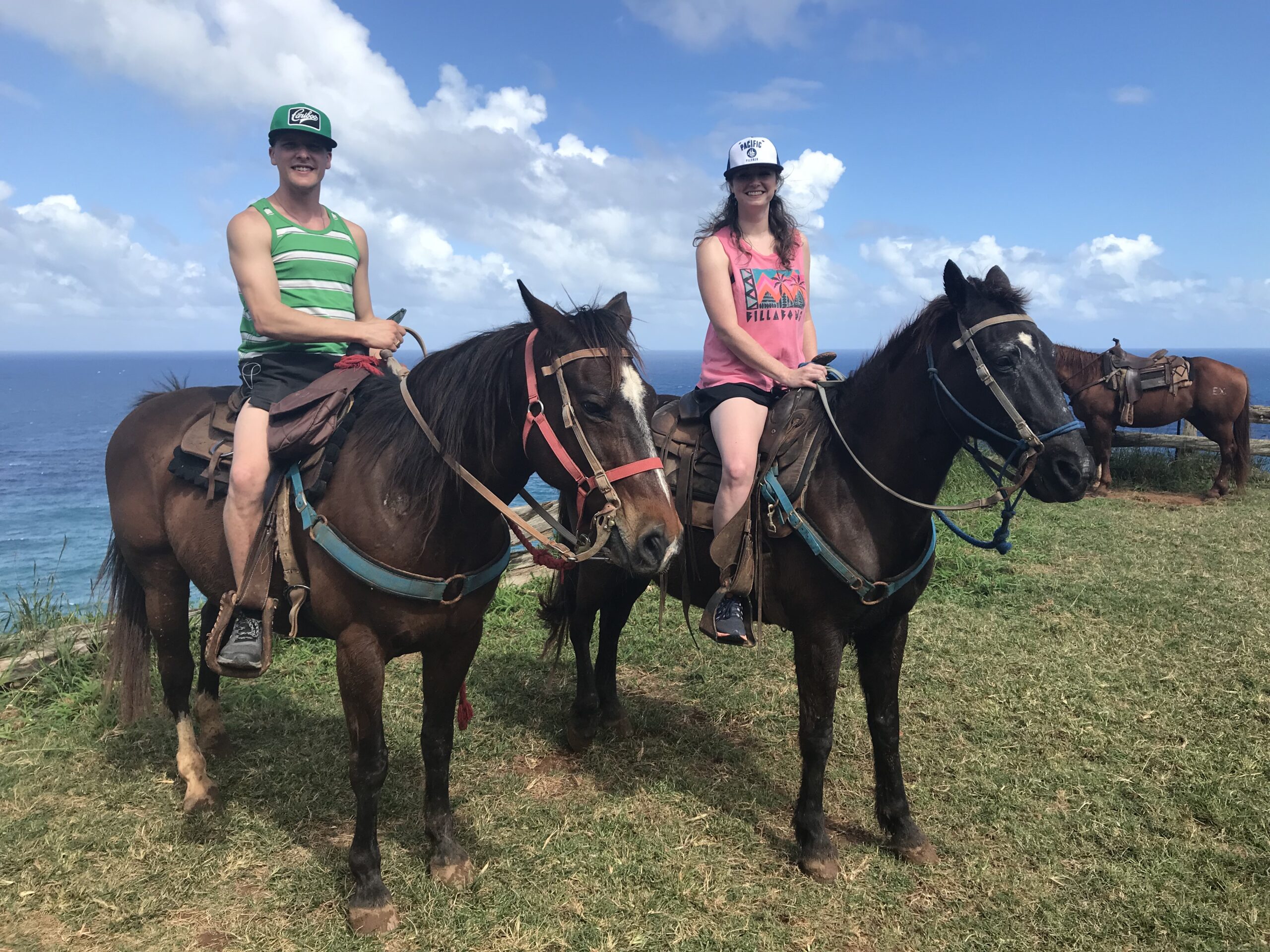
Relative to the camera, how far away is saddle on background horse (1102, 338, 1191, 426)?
11.2m

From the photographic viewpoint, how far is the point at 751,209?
137 inches

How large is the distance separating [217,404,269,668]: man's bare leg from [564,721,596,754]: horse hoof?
2036 mm

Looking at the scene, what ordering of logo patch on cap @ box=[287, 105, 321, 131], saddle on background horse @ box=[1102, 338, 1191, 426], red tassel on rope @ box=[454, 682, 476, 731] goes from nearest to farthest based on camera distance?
logo patch on cap @ box=[287, 105, 321, 131], red tassel on rope @ box=[454, 682, 476, 731], saddle on background horse @ box=[1102, 338, 1191, 426]

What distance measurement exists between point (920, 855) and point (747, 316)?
270 cm

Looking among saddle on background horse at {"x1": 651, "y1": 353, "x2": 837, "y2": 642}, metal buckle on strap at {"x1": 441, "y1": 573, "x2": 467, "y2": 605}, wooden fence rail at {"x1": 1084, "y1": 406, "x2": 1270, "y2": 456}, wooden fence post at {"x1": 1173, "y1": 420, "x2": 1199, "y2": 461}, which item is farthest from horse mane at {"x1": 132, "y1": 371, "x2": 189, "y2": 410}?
wooden fence post at {"x1": 1173, "y1": 420, "x2": 1199, "y2": 461}

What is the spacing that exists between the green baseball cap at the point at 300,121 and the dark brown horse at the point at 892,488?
2.62m

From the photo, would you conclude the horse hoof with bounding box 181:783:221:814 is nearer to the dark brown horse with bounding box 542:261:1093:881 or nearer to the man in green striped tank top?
the man in green striped tank top

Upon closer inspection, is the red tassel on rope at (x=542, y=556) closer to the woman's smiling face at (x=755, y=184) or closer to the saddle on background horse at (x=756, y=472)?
the saddle on background horse at (x=756, y=472)

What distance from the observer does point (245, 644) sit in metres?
2.86

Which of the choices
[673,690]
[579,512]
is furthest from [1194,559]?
[579,512]

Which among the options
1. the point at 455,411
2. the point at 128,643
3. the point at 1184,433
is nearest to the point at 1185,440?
the point at 1184,433

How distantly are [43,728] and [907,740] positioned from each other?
5372mm

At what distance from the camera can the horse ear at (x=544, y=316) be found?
2365 mm

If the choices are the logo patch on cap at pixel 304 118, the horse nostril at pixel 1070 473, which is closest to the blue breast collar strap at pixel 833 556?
the horse nostril at pixel 1070 473
